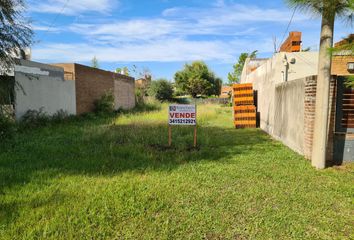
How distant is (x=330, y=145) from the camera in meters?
5.73

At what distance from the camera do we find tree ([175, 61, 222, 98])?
146 ft

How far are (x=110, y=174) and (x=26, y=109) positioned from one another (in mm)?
8007

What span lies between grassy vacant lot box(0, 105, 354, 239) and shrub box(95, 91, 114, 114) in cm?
1120

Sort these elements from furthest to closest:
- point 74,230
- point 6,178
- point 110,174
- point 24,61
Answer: point 24,61 → point 110,174 → point 6,178 → point 74,230

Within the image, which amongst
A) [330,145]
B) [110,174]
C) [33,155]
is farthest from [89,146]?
[330,145]

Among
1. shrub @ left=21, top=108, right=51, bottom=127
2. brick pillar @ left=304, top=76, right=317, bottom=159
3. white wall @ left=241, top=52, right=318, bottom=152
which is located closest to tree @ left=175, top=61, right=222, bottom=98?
white wall @ left=241, top=52, right=318, bottom=152

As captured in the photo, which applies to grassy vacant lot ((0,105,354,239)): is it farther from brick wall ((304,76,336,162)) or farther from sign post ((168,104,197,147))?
sign post ((168,104,197,147))

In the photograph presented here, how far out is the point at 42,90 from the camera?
1221 centimetres

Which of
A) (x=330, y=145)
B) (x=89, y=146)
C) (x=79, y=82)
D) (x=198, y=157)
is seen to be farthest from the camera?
(x=79, y=82)

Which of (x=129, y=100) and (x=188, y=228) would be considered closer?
(x=188, y=228)

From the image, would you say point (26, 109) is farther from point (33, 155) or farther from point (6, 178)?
point (6, 178)

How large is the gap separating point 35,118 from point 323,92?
35.0 ft

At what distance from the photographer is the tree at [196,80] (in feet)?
146

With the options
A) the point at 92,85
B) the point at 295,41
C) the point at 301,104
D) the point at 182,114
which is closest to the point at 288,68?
the point at 295,41
